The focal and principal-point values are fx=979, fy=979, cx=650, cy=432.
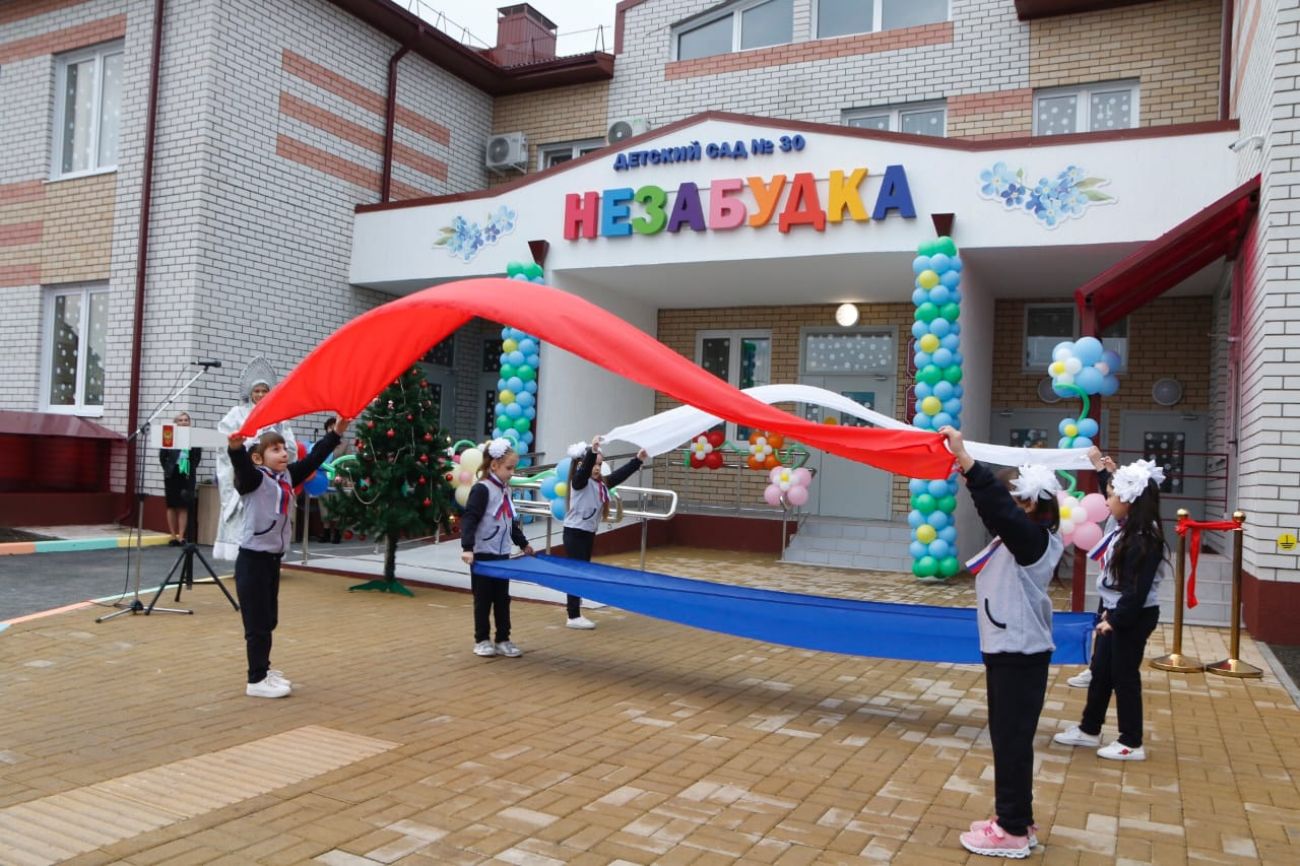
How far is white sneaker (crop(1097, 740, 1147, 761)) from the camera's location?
5.18 meters

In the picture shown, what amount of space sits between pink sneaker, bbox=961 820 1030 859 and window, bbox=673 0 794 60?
48.3 feet

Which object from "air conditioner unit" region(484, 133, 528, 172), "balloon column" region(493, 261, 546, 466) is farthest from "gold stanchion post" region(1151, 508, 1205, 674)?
"air conditioner unit" region(484, 133, 528, 172)

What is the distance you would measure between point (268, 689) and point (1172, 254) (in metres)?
9.19

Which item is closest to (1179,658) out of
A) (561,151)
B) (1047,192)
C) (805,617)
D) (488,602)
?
(805,617)

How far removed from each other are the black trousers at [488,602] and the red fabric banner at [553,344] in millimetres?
1527

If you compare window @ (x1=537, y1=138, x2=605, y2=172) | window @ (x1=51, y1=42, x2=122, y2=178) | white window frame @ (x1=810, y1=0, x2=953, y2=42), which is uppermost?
white window frame @ (x1=810, y1=0, x2=953, y2=42)

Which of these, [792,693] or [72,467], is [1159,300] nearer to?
[792,693]

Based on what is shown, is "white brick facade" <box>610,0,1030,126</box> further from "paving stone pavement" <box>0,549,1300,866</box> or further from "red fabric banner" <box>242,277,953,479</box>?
"red fabric banner" <box>242,277,953,479</box>

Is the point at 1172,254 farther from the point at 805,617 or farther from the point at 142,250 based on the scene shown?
the point at 142,250

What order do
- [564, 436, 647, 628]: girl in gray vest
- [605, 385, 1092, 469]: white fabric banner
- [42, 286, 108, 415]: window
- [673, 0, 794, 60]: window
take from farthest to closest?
[673, 0, 794, 60]: window < [42, 286, 108, 415]: window < [564, 436, 647, 628]: girl in gray vest < [605, 385, 1092, 469]: white fabric banner

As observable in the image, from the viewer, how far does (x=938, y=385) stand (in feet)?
37.5

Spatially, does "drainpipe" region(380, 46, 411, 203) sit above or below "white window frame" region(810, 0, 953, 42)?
below

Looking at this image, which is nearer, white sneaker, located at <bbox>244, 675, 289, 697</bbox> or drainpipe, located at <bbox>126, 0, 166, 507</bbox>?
white sneaker, located at <bbox>244, 675, 289, 697</bbox>

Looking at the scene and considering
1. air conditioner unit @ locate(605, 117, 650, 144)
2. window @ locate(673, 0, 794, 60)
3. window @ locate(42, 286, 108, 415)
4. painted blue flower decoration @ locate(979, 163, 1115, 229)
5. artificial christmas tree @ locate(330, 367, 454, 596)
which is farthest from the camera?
air conditioner unit @ locate(605, 117, 650, 144)
